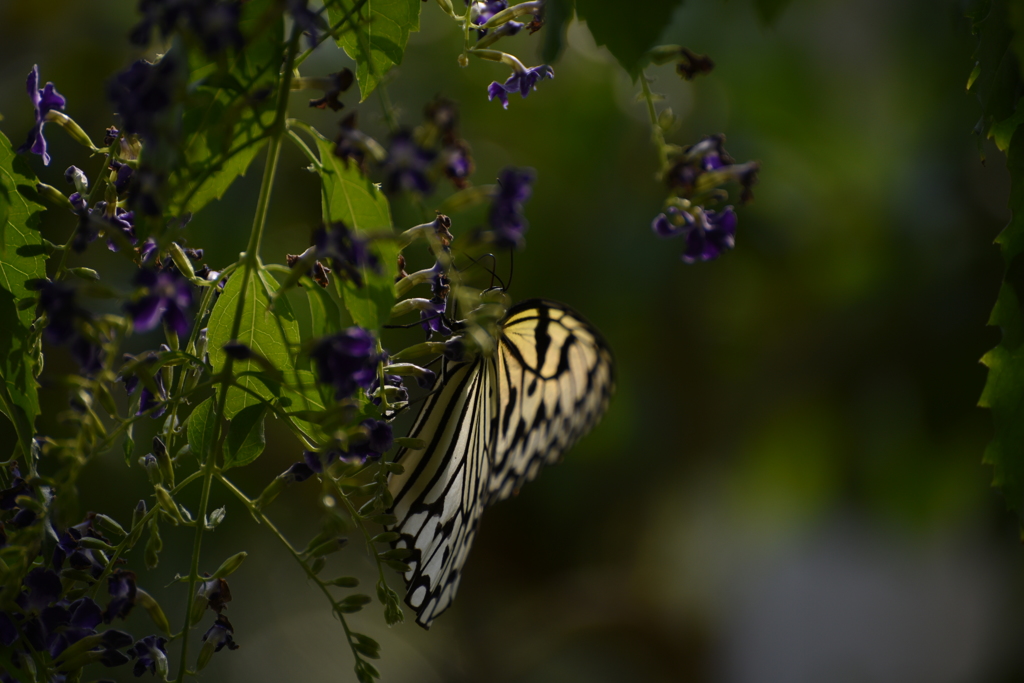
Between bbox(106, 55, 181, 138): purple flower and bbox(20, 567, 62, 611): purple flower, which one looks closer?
bbox(106, 55, 181, 138): purple flower

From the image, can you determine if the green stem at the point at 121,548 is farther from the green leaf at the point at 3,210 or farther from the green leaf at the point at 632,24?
the green leaf at the point at 632,24

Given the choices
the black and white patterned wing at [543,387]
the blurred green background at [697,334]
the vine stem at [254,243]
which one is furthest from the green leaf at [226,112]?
the blurred green background at [697,334]

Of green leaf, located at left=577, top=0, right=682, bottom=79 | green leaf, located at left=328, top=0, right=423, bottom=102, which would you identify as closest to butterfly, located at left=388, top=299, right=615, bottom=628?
green leaf, located at left=328, top=0, right=423, bottom=102

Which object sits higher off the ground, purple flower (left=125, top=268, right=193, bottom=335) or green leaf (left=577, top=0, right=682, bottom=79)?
green leaf (left=577, top=0, right=682, bottom=79)

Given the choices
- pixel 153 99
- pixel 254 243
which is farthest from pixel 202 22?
pixel 254 243

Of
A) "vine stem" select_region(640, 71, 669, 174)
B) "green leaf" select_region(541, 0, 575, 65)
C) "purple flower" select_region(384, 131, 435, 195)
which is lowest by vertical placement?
"purple flower" select_region(384, 131, 435, 195)

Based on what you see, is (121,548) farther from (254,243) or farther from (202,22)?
(202,22)

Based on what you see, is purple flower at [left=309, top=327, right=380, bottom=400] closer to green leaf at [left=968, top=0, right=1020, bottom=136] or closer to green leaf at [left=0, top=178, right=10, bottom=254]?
green leaf at [left=0, top=178, right=10, bottom=254]
